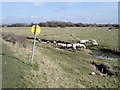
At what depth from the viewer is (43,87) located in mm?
10250

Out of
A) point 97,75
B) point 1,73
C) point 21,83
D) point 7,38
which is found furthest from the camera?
point 7,38

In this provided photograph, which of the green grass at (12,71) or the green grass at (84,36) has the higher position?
the green grass at (84,36)

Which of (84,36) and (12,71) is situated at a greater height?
(84,36)

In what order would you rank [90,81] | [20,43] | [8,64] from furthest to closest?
[20,43]
[90,81]
[8,64]

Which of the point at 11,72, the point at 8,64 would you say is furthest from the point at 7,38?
the point at 11,72

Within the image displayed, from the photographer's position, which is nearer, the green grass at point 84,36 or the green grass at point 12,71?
the green grass at point 12,71

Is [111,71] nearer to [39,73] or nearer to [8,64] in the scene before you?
[39,73]

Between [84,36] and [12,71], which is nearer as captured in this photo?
[12,71]

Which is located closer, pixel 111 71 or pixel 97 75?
pixel 97 75

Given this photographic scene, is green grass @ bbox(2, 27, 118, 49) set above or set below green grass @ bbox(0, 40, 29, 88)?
above

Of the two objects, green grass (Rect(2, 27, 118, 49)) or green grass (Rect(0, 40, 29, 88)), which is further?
green grass (Rect(2, 27, 118, 49))

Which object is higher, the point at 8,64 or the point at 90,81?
the point at 8,64

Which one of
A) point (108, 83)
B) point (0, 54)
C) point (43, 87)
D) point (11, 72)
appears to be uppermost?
point (0, 54)

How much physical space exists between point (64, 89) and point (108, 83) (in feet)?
16.6
